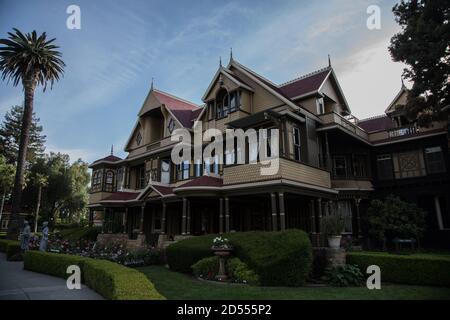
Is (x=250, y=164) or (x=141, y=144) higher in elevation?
(x=141, y=144)

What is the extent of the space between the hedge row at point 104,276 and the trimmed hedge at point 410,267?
28.0ft

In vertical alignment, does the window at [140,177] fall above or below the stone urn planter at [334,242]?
above

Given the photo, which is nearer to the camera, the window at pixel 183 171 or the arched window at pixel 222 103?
the arched window at pixel 222 103

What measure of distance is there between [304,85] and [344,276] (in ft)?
49.9

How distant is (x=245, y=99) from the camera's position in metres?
21.3

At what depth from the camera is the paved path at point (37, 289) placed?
9023 millimetres

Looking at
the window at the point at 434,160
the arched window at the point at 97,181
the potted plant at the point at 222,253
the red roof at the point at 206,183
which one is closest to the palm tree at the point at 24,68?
the arched window at the point at 97,181

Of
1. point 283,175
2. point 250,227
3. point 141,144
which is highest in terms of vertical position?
point 141,144

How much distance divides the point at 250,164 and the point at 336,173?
9265 mm

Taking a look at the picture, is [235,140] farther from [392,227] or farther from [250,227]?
[392,227]

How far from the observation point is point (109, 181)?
3259cm

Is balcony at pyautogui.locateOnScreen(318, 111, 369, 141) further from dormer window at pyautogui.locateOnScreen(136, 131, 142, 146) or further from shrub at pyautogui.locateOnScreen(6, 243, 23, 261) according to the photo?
shrub at pyautogui.locateOnScreen(6, 243, 23, 261)

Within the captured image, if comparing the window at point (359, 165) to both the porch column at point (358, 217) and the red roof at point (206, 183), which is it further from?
the red roof at point (206, 183)

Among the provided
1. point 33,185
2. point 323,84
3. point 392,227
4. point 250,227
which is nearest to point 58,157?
point 33,185
